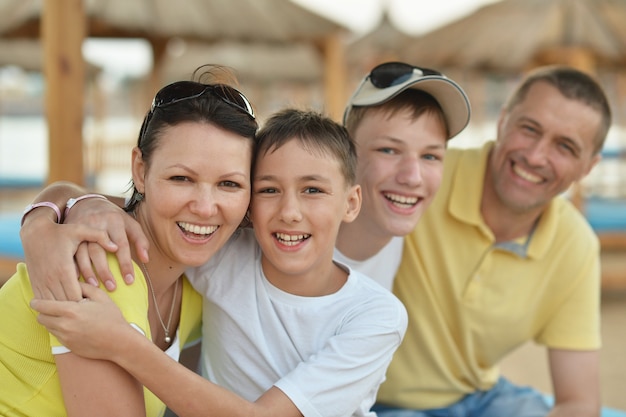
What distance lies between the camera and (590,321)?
2.88 metres

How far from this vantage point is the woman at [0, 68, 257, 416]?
184 centimetres

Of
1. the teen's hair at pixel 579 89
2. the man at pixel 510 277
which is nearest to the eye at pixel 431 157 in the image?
the man at pixel 510 277

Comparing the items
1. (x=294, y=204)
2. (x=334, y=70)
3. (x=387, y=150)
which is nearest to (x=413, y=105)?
(x=387, y=150)

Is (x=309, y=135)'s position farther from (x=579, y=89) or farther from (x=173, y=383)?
(x=579, y=89)

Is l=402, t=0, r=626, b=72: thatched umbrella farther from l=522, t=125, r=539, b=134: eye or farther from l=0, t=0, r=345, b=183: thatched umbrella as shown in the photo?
l=522, t=125, r=539, b=134: eye

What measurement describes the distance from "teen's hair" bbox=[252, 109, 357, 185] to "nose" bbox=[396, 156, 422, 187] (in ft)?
0.97

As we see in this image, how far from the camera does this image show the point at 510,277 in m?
2.83

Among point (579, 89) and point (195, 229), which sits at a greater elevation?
point (579, 89)

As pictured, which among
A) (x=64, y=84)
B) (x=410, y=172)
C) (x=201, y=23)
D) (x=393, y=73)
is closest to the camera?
(x=410, y=172)

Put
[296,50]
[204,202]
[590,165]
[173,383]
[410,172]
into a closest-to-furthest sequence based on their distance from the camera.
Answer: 1. [173,383]
2. [204,202]
3. [410,172]
4. [590,165]
5. [296,50]

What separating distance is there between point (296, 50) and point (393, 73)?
12680mm

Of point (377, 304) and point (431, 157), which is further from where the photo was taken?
point (431, 157)

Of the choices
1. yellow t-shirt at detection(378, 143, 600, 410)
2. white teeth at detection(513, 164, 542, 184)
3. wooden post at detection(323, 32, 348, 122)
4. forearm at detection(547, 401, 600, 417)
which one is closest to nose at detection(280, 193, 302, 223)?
yellow t-shirt at detection(378, 143, 600, 410)

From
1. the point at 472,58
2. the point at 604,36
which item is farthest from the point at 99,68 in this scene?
the point at 604,36
